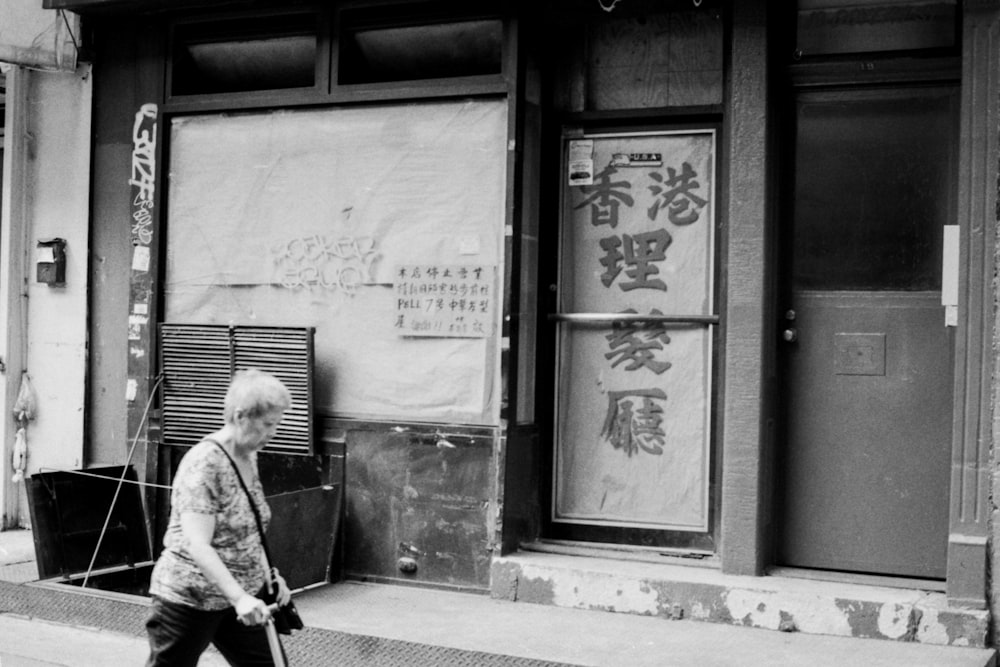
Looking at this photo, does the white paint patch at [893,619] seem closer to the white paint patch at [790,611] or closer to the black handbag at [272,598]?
the white paint patch at [790,611]

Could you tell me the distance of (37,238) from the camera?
9.34 m

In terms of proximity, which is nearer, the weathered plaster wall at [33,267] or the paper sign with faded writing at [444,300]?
the paper sign with faded writing at [444,300]

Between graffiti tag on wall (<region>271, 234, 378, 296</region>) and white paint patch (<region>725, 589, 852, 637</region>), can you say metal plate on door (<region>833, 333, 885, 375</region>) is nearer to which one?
white paint patch (<region>725, 589, 852, 637</region>)

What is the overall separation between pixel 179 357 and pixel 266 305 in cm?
70

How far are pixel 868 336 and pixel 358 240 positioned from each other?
3.11 metres

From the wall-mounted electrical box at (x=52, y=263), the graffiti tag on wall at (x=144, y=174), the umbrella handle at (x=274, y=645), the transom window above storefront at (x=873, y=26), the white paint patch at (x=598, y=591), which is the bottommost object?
the white paint patch at (x=598, y=591)

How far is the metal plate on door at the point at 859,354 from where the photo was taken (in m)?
7.02

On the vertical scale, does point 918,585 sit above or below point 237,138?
below

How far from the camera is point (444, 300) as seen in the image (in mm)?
7766

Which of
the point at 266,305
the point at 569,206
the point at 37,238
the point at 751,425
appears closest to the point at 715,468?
the point at 751,425

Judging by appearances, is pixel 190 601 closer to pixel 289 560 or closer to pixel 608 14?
pixel 289 560

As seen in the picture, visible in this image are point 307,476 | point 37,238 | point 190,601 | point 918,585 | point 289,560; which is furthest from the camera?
point 37,238

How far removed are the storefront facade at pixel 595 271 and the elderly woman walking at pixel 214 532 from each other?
3114 mm

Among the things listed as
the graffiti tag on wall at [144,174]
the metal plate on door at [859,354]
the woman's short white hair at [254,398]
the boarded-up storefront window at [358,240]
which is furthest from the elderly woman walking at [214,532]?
the graffiti tag on wall at [144,174]
